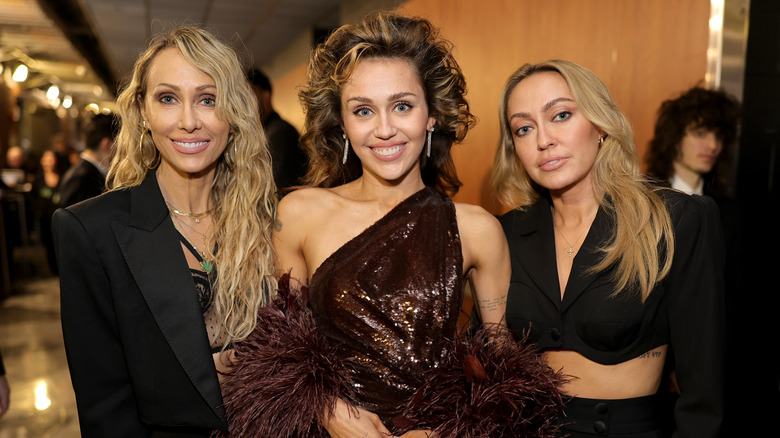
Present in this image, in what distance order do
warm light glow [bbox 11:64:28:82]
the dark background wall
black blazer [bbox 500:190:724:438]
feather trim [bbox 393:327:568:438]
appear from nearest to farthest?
feather trim [bbox 393:327:568:438], black blazer [bbox 500:190:724:438], the dark background wall, warm light glow [bbox 11:64:28:82]

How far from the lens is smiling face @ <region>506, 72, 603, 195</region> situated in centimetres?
184

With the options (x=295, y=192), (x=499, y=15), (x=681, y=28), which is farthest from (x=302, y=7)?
(x=295, y=192)

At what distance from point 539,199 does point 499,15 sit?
2.95 meters

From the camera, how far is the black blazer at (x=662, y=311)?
1652mm

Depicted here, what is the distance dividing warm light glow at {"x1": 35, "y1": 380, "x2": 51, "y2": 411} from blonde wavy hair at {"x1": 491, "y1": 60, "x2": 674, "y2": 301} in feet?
12.8

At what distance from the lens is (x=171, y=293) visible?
63.8 inches

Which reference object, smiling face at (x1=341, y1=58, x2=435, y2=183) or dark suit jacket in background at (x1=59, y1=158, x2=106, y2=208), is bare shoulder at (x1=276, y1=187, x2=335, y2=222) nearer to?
smiling face at (x1=341, y1=58, x2=435, y2=183)

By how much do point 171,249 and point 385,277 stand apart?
623 millimetres

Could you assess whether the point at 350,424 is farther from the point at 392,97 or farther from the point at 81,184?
the point at 81,184

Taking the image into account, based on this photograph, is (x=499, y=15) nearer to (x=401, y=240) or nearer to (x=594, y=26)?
(x=594, y=26)

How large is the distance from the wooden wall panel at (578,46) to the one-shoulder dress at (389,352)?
4.49 feet

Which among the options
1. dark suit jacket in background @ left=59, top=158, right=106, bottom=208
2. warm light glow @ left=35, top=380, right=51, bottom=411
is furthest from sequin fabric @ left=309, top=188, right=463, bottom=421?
warm light glow @ left=35, top=380, right=51, bottom=411

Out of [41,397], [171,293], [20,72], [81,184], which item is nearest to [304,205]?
[171,293]

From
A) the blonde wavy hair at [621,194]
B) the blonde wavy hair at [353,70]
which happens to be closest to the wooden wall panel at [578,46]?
the blonde wavy hair at [353,70]
